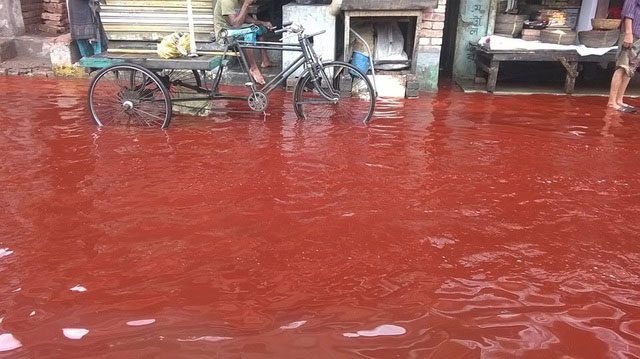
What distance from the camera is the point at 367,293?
332 centimetres

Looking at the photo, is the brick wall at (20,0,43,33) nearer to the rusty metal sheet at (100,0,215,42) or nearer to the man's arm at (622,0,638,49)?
the rusty metal sheet at (100,0,215,42)

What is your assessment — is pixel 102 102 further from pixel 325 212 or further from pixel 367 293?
pixel 367 293

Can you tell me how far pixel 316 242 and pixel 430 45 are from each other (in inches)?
227

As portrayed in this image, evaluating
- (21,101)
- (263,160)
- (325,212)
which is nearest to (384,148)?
(263,160)

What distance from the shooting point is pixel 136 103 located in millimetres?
6426

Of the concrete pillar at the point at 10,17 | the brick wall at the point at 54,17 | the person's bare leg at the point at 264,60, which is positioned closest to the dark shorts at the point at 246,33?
the person's bare leg at the point at 264,60

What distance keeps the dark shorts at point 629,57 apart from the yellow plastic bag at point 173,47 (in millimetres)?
6051

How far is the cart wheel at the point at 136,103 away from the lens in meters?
6.21

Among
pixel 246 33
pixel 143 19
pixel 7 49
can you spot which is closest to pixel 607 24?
pixel 246 33

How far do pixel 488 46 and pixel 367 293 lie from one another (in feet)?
22.0

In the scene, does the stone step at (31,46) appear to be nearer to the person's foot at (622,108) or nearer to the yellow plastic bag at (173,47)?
the yellow plastic bag at (173,47)

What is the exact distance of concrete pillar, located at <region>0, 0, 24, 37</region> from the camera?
1002cm

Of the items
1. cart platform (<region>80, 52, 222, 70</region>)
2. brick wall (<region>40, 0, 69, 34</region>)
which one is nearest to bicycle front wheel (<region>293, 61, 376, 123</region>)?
cart platform (<region>80, 52, 222, 70</region>)

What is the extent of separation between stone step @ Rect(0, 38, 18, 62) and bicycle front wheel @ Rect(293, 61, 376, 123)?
6.20 metres
